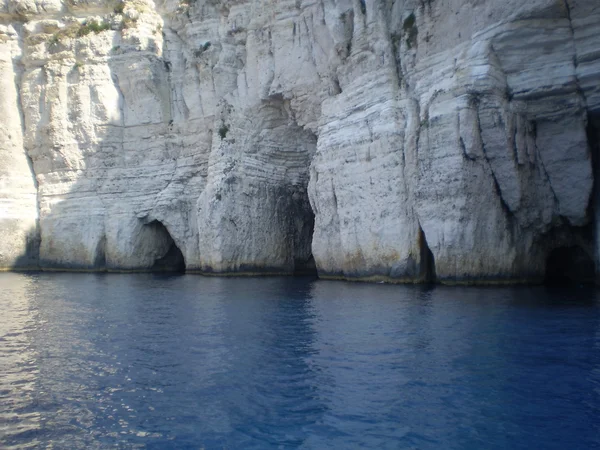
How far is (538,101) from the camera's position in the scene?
56.5ft

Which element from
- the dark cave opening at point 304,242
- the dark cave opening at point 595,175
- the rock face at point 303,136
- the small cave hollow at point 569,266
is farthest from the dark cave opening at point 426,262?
the dark cave opening at point 304,242

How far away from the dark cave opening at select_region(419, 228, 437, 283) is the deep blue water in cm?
524

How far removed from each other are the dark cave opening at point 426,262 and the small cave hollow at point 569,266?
5.02 metres

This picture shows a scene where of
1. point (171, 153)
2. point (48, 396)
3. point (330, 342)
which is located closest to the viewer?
point (48, 396)

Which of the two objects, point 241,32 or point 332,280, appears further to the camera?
point 241,32

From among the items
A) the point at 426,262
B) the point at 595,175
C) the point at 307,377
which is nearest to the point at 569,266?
the point at 595,175

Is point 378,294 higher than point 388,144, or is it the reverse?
point 388,144

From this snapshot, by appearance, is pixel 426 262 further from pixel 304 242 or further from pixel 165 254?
pixel 165 254

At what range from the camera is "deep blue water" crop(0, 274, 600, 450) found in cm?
583

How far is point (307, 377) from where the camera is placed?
25.7 ft

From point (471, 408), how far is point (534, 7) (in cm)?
1377

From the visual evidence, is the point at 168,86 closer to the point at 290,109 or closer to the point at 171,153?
the point at 171,153

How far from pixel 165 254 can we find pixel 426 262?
1968 cm

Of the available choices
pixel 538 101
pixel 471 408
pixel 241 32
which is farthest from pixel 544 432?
pixel 241 32
